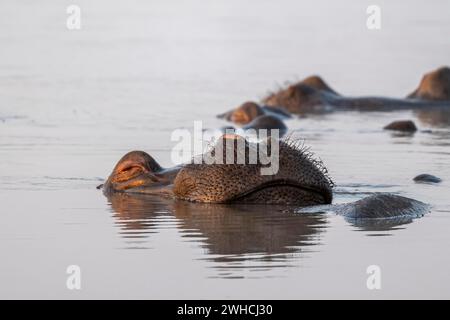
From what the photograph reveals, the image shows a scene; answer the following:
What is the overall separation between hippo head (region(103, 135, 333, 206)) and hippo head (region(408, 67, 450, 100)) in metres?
11.3

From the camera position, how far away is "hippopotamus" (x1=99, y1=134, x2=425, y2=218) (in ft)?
31.8

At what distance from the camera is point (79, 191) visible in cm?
1139

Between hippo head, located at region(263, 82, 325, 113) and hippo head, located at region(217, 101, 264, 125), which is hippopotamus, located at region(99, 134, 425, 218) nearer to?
hippo head, located at region(217, 101, 264, 125)

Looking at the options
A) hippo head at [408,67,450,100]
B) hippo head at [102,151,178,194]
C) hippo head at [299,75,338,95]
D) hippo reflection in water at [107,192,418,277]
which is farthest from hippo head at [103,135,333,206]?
hippo head at [408,67,450,100]

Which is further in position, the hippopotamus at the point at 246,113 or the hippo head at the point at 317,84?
the hippo head at the point at 317,84

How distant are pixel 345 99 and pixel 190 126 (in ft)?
13.5

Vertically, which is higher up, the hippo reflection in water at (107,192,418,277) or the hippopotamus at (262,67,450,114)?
the hippopotamus at (262,67,450,114)

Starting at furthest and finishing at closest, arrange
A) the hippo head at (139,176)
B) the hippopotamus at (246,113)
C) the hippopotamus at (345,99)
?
1. the hippopotamus at (345,99)
2. the hippopotamus at (246,113)
3. the hippo head at (139,176)

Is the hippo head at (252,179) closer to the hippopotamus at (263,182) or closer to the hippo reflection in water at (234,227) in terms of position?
the hippopotamus at (263,182)

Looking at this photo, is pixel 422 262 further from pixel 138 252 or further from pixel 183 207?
pixel 183 207

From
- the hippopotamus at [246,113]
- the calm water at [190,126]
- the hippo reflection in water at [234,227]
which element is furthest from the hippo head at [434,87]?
the hippo reflection in water at [234,227]

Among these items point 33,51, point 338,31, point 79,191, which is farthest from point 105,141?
point 338,31

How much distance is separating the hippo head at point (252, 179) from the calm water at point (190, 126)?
0.44 feet

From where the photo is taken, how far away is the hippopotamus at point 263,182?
970cm
